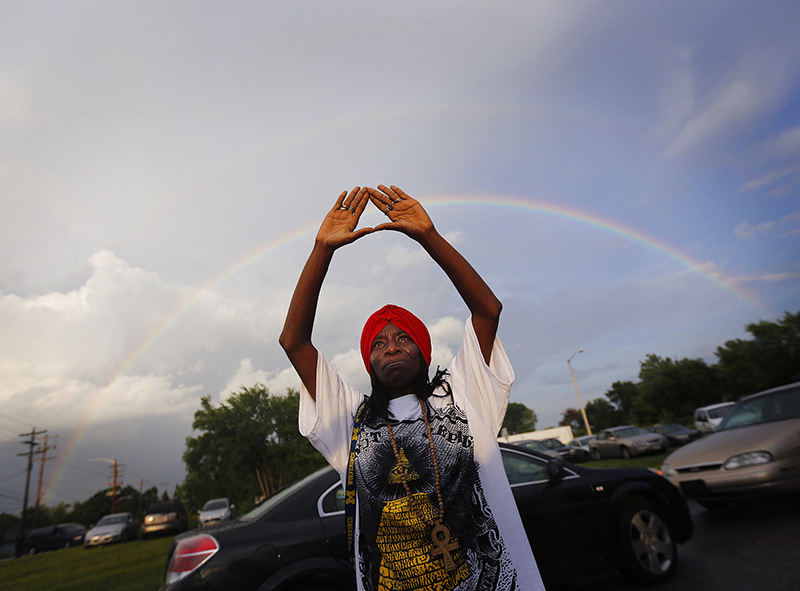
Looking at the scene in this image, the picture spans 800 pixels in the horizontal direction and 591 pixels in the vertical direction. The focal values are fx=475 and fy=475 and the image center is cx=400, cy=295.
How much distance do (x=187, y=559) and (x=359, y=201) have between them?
8.83 ft

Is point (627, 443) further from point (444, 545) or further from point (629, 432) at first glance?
point (444, 545)

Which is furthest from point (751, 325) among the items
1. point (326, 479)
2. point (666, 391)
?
point (326, 479)

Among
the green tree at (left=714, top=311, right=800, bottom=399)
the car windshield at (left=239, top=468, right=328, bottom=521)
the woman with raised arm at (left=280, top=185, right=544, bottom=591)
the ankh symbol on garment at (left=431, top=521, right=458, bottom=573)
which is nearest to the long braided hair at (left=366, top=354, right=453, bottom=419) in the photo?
the woman with raised arm at (left=280, top=185, right=544, bottom=591)

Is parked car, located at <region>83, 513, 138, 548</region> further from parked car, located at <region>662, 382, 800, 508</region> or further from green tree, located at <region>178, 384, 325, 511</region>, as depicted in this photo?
parked car, located at <region>662, 382, 800, 508</region>

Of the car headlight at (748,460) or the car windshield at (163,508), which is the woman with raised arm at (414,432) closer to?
the car headlight at (748,460)

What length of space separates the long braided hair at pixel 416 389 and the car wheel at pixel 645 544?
11.0 ft

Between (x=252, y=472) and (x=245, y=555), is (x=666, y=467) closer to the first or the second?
(x=245, y=555)

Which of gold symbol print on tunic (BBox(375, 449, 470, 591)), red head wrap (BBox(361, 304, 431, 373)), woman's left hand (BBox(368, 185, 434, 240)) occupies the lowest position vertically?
gold symbol print on tunic (BBox(375, 449, 470, 591))

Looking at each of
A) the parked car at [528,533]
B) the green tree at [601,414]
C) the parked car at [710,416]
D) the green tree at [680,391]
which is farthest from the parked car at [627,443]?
the green tree at [601,414]

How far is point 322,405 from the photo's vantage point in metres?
1.74

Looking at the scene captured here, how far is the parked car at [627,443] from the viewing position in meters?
16.8

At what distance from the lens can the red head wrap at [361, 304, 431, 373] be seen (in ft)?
6.18

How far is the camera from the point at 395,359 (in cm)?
180

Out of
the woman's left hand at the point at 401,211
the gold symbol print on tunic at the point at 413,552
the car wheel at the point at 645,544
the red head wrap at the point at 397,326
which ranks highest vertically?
the woman's left hand at the point at 401,211
